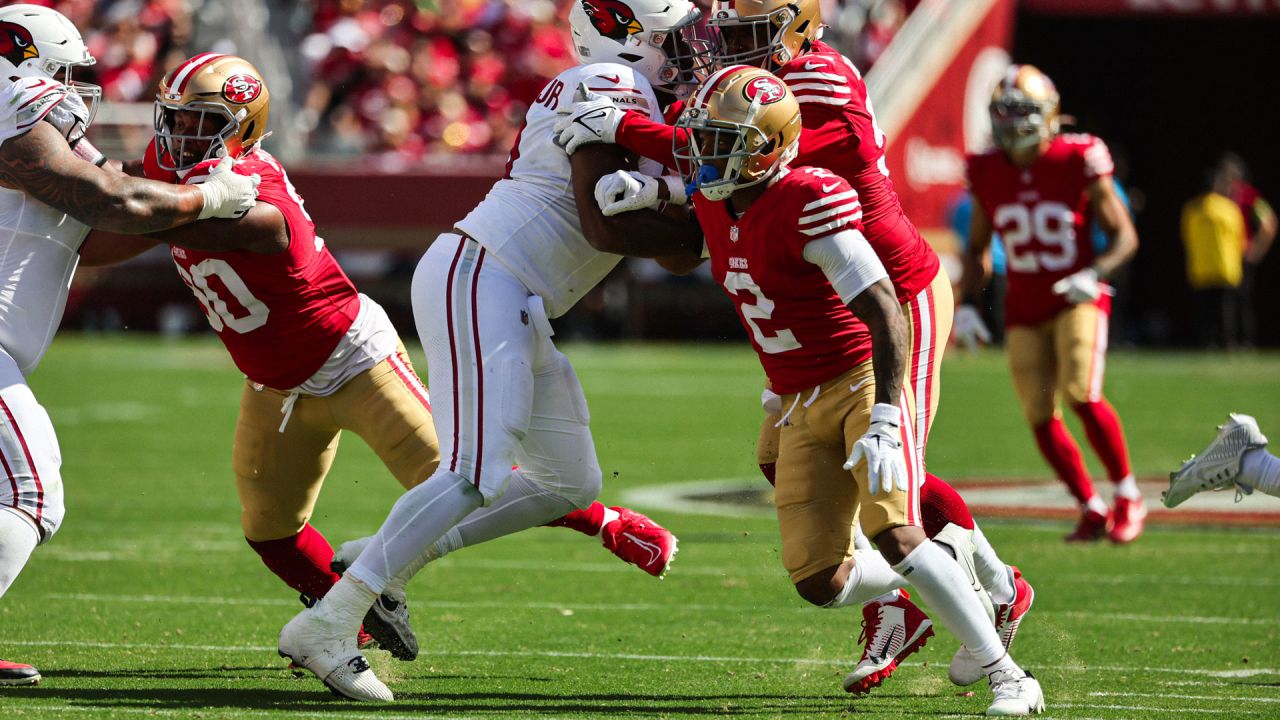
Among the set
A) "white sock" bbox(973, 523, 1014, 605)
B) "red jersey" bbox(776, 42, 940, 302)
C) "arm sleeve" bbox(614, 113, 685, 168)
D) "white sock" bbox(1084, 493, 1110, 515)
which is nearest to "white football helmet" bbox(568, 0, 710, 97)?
"red jersey" bbox(776, 42, 940, 302)

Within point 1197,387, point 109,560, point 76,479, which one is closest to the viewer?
point 109,560

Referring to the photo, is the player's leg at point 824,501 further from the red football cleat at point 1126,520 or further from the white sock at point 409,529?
the red football cleat at point 1126,520

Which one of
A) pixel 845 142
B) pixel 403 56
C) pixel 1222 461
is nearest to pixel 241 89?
pixel 845 142

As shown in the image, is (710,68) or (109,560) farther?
(109,560)

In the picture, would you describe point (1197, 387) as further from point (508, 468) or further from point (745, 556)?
point (508, 468)

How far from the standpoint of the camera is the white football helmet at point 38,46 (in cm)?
486

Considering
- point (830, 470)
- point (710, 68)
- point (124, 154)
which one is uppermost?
point (710, 68)

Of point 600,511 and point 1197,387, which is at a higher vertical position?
point 600,511

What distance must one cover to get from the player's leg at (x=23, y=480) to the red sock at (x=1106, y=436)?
4.93m

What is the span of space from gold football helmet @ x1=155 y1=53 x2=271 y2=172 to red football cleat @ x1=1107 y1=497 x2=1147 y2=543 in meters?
4.52

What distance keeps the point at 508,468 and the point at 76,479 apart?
5.85 m

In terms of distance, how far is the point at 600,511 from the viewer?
533cm

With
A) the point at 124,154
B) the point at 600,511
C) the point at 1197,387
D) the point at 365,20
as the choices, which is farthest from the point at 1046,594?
the point at 365,20

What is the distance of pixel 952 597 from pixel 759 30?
1.73m
